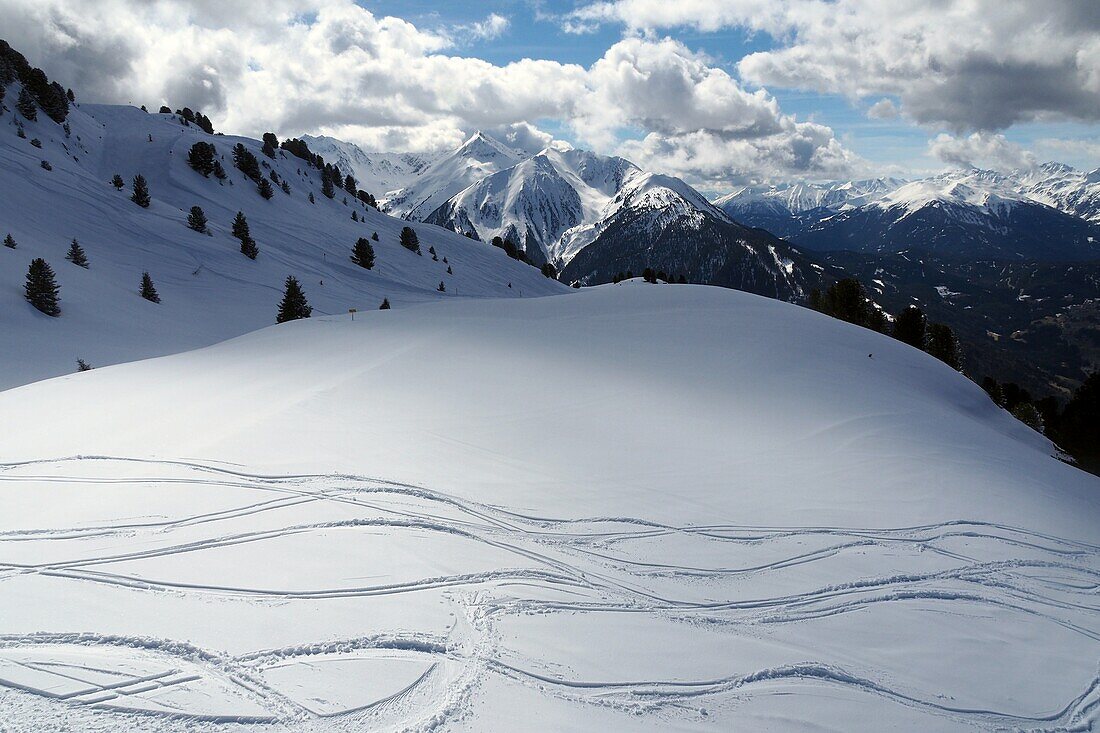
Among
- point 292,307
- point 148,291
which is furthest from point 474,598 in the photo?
point 148,291

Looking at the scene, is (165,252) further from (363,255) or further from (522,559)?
(522,559)

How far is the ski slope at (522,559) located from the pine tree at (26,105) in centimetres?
6835

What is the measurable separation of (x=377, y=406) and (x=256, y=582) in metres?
A: 6.76

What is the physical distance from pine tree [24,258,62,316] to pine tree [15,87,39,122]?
49.6 meters

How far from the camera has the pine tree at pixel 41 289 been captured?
2861cm

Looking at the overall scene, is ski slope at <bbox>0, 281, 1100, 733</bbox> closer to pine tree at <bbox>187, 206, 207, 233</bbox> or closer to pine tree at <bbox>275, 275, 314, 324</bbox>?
pine tree at <bbox>275, 275, 314, 324</bbox>

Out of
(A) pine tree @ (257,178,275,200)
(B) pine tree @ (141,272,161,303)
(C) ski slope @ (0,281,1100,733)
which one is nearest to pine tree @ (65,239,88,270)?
(B) pine tree @ (141,272,161,303)

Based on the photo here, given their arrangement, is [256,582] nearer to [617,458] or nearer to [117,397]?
[617,458]

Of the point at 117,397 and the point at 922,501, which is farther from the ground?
the point at 117,397

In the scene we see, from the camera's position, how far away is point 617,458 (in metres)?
12.2

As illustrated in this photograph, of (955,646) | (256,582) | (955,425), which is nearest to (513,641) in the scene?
(256,582)

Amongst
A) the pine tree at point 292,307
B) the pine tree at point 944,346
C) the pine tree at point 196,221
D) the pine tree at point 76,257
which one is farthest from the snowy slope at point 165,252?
the pine tree at point 944,346

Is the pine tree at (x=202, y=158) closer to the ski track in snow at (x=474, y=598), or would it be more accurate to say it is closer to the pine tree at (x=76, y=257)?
the pine tree at (x=76, y=257)

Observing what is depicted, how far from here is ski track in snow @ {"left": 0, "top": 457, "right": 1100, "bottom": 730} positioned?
5.60m
